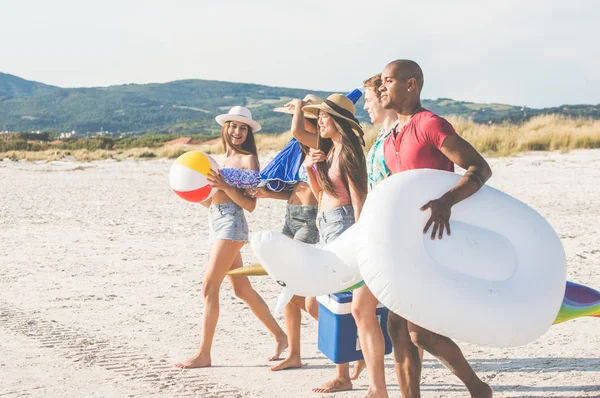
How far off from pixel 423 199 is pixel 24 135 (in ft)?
228

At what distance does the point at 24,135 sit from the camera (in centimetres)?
6875

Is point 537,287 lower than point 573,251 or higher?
higher

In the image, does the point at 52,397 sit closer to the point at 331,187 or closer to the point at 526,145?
the point at 331,187

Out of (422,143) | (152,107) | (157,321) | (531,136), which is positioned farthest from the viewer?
(152,107)

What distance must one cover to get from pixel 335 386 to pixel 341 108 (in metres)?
1.72

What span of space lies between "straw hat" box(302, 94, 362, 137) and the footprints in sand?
1.79 m

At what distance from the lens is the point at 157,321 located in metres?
6.95

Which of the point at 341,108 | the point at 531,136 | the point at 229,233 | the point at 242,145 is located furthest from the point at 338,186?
the point at 531,136

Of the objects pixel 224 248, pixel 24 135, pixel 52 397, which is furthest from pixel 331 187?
pixel 24 135

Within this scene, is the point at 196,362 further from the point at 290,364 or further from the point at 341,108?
the point at 341,108

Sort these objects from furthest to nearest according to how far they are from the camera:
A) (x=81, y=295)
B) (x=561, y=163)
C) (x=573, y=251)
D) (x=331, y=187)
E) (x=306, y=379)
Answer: (x=561, y=163)
(x=573, y=251)
(x=81, y=295)
(x=306, y=379)
(x=331, y=187)

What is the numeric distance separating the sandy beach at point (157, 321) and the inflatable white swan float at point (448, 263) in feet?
4.56

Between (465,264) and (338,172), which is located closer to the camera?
(465,264)

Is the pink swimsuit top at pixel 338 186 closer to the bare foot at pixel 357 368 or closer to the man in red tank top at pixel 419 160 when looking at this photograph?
the man in red tank top at pixel 419 160
